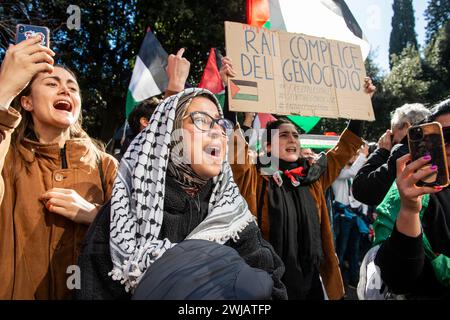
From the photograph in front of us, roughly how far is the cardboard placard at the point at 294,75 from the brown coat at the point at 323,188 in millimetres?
257

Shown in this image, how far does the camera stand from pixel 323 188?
313 centimetres

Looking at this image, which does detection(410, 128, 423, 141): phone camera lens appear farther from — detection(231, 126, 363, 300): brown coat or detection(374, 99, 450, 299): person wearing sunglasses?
detection(231, 126, 363, 300): brown coat

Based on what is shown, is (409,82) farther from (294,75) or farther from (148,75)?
(294,75)

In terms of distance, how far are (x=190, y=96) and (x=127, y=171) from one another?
1.32 ft

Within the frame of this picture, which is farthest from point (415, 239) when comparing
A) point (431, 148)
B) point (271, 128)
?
point (271, 128)

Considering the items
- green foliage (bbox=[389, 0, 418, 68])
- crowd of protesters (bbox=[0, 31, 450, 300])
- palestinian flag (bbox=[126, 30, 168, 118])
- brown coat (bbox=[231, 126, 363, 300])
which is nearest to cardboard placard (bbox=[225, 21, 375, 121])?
brown coat (bbox=[231, 126, 363, 300])

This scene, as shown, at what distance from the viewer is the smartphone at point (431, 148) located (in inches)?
50.1

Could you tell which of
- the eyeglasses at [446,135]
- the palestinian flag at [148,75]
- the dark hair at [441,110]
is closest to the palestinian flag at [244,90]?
the dark hair at [441,110]

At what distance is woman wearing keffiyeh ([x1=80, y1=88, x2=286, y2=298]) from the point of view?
1.36 meters

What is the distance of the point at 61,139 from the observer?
5.80 ft

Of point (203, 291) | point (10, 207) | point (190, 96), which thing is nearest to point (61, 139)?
point (10, 207)

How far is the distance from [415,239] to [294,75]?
1.77 meters

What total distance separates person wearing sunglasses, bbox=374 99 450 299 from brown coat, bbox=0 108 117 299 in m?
1.18

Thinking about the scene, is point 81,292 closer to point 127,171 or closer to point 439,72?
point 127,171
